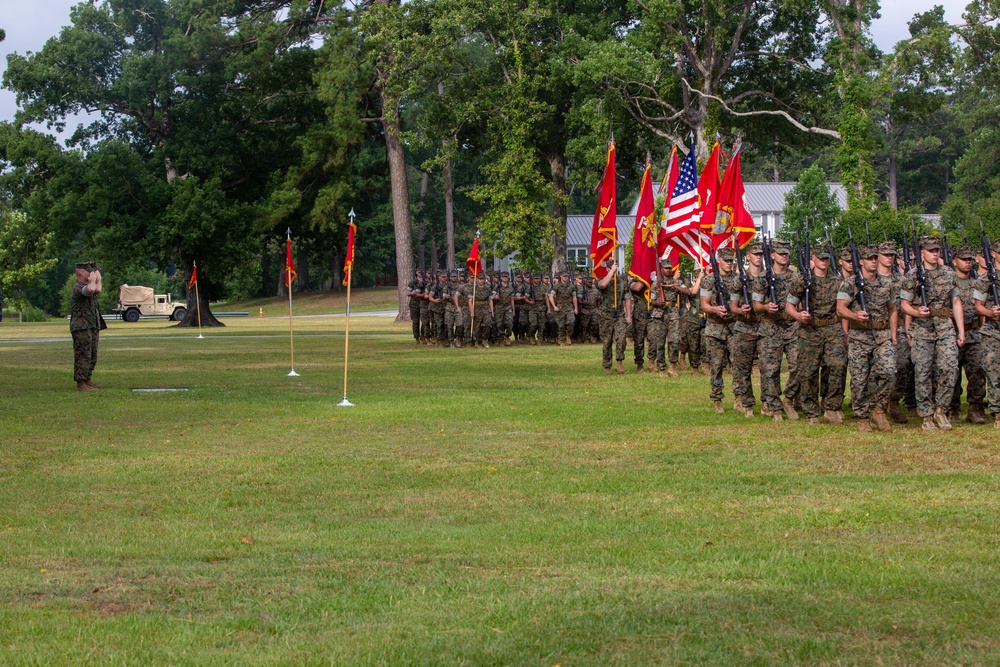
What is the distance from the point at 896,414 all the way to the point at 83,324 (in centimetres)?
1294

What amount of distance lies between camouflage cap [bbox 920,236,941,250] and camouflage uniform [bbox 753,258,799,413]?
1545 mm

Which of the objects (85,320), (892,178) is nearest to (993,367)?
(85,320)

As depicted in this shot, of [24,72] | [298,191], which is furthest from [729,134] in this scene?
[24,72]

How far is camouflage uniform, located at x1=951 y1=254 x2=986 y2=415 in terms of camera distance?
14.6 meters

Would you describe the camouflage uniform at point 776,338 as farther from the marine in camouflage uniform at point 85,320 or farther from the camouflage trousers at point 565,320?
the camouflage trousers at point 565,320

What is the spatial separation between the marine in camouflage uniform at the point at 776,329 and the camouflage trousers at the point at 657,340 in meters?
6.70

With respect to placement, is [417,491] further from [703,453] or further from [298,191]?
[298,191]

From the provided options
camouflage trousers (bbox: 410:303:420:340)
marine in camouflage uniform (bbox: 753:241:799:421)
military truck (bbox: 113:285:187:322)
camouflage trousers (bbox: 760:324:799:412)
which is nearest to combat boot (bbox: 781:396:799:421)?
marine in camouflage uniform (bbox: 753:241:799:421)

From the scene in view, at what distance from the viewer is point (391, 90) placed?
52.3 meters

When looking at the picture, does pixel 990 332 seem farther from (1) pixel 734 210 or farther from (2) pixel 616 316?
(2) pixel 616 316

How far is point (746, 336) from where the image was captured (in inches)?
635

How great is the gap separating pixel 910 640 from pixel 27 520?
21.5 feet

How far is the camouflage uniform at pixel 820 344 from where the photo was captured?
14805 mm

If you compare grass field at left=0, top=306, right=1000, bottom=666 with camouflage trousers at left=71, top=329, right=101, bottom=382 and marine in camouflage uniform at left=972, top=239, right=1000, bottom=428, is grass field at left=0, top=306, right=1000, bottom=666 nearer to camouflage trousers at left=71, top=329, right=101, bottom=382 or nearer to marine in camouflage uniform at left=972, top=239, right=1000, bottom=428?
marine in camouflage uniform at left=972, top=239, right=1000, bottom=428
